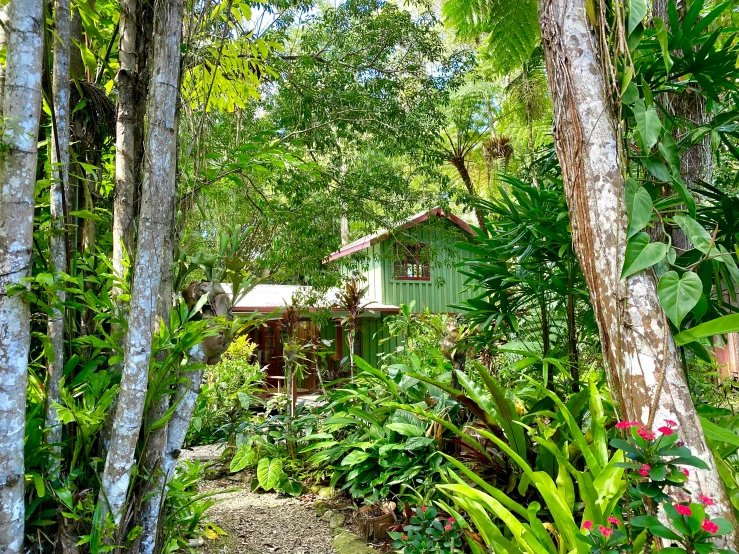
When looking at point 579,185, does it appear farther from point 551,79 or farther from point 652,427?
point 652,427

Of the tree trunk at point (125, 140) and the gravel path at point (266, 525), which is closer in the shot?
the tree trunk at point (125, 140)

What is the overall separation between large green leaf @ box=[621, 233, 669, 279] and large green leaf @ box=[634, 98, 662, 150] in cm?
33

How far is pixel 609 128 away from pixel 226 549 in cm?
327

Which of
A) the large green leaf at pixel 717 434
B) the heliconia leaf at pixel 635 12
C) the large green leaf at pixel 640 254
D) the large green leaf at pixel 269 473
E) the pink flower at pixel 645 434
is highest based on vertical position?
the heliconia leaf at pixel 635 12

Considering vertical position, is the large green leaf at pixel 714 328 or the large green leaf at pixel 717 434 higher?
the large green leaf at pixel 714 328

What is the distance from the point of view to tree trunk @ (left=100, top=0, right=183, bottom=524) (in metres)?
1.81

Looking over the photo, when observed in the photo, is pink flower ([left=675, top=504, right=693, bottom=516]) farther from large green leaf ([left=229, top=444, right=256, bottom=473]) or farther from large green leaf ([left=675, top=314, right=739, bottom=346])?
large green leaf ([left=229, top=444, right=256, bottom=473])

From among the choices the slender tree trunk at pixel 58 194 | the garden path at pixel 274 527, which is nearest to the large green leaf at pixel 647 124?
the slender tree trunk at pixel 58 194

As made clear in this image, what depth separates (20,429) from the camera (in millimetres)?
1641

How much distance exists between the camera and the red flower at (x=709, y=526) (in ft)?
4.17

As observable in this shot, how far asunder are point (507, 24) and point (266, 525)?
414 cm

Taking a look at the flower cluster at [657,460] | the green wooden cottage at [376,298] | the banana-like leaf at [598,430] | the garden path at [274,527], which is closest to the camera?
the flower cluster at [657,460]

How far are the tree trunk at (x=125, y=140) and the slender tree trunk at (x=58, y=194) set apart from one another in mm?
186

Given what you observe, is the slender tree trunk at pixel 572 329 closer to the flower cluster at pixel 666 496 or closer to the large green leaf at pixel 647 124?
the large green leaf at pixel 647 124
